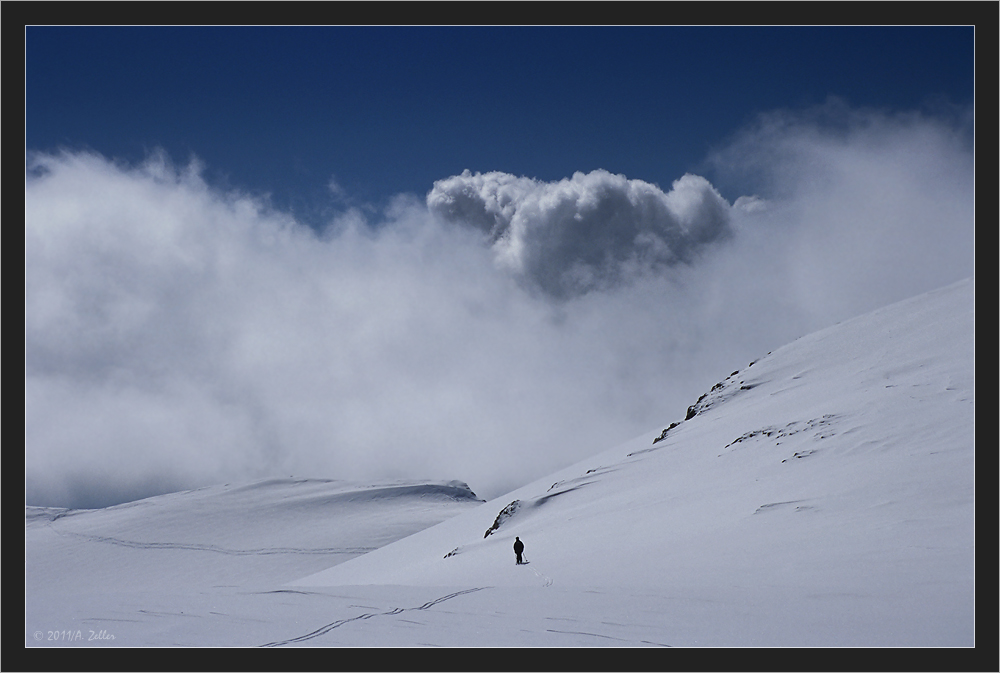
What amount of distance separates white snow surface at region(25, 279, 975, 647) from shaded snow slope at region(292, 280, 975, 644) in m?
0.06

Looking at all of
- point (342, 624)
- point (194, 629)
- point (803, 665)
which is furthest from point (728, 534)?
point (194, 629)

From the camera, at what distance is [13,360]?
18.1ft

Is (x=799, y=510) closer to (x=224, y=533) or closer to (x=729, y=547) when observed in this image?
(x=729, y=547)

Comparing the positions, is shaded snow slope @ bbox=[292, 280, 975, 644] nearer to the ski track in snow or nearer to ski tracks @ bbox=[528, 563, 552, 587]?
ski tracks @ bbox=[528, 563, 552, 587]

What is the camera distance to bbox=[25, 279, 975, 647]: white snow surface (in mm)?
6438

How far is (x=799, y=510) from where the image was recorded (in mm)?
12227

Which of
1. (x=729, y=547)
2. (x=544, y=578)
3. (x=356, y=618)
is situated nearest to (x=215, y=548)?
(x=544, y=578)

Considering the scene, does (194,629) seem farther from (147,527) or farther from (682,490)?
(147,527)

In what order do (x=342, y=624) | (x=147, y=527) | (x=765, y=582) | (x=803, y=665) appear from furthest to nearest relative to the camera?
(x=147, y=527)
(x=765, y=582)
(x=342, y=624)
(x=803, y=665)

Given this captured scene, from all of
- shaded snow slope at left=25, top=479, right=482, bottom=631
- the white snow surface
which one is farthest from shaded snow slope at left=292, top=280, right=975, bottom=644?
shaded snow slope at left=25, top=479, right=482, bottom=631

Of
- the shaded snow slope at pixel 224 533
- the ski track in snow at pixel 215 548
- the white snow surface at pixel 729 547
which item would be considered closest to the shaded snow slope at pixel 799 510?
the white snow surface at pixel 729 547

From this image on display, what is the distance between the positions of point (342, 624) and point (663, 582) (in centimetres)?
465

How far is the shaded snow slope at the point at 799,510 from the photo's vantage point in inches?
326

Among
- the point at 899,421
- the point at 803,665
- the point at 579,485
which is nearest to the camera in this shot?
the point at 803,665
